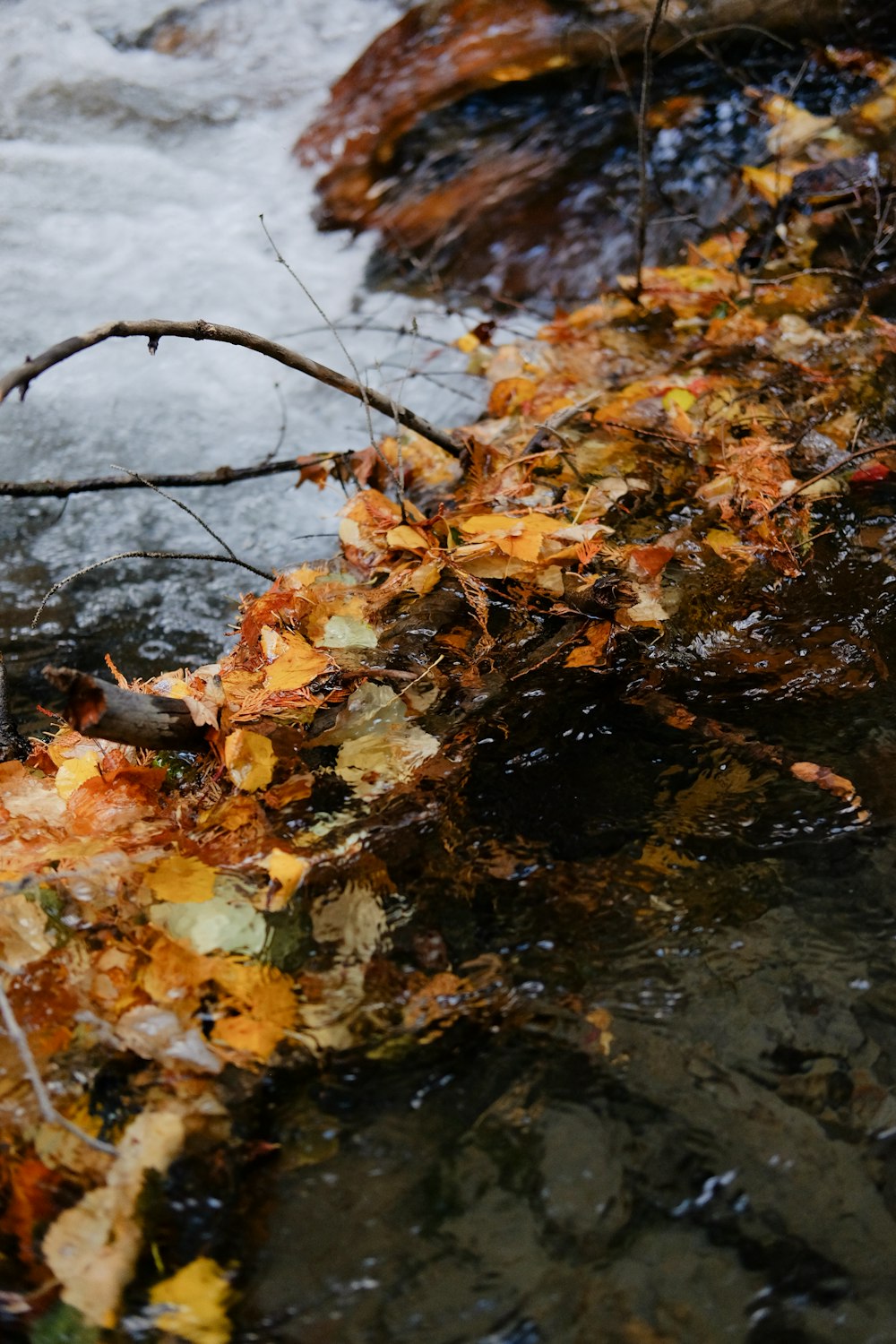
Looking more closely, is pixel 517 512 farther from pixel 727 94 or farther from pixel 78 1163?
pixel 727 94

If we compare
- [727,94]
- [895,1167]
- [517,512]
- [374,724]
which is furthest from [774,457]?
[727,94]

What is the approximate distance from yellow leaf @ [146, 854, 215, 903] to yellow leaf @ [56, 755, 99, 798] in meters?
0.33

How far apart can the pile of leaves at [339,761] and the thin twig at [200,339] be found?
227mm

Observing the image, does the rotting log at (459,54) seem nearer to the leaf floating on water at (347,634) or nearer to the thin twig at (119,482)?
the thin twig at (119,482)

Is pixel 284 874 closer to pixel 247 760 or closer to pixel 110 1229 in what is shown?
pixel 247 760

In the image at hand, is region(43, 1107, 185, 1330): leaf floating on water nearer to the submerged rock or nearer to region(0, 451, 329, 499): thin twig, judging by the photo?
region(0, 451, 329, 499): thin twig

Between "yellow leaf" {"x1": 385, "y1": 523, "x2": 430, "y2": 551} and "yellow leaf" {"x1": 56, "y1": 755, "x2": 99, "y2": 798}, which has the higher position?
"yellow leaf" {"x1": 385, "y1": 523, "x2": 430, "y2": 551}

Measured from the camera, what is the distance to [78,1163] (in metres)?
1.22

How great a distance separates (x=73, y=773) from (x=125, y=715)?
0.99 feet

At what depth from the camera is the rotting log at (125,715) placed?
140cm

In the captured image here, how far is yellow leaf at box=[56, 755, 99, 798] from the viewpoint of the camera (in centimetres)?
174

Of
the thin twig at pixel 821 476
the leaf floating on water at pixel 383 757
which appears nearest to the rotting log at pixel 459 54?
the thin twig at pixel 821 476

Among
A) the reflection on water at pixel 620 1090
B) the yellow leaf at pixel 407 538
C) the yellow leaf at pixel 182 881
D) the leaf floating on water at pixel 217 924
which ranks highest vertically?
the yellow leaf at pixel 407 538

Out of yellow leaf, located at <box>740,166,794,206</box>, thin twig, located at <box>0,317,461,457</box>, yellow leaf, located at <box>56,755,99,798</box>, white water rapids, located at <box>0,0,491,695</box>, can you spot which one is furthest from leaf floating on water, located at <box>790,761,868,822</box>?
yellow leaf, located at <box>740,166,794,206</box>
